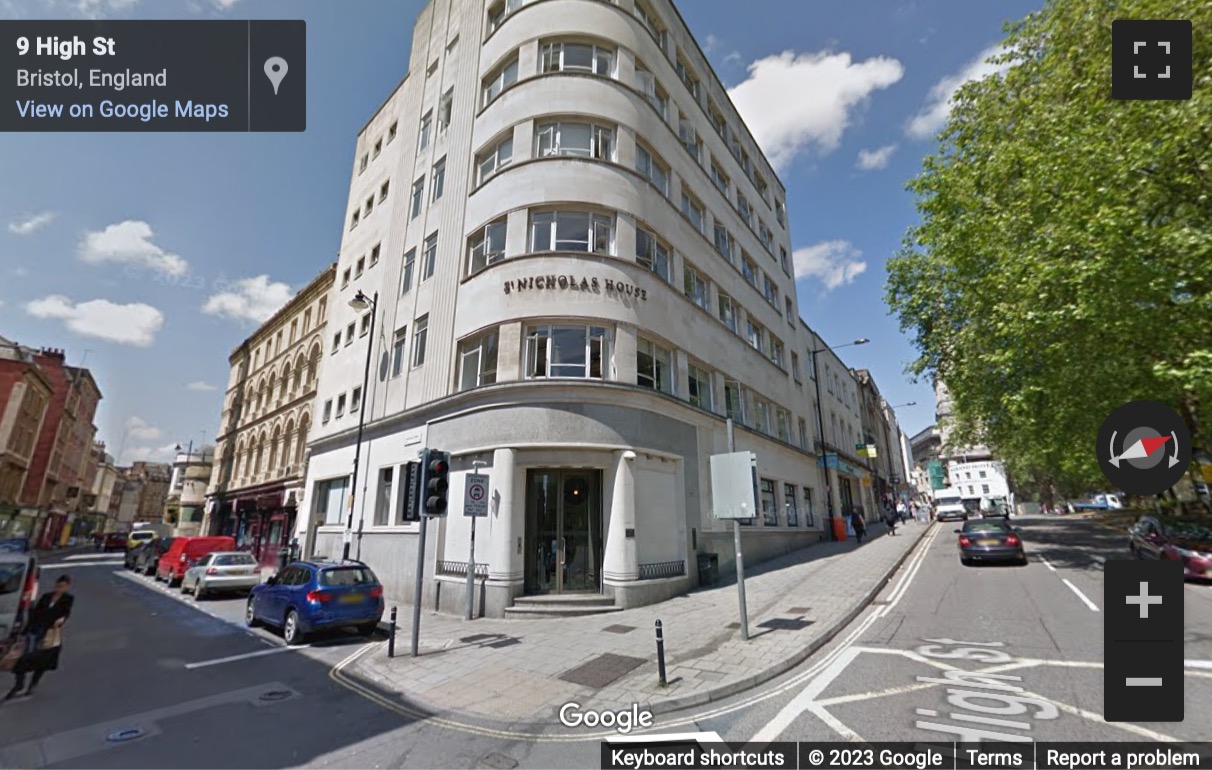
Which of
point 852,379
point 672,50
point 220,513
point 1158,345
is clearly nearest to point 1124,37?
point 1158,345

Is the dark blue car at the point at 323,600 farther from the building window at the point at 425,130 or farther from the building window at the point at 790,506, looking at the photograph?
the building window at the point at 790,506

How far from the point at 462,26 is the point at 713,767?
25858mm

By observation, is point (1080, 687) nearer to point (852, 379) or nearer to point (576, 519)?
point (576, 519)

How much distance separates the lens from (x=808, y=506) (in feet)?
89.4

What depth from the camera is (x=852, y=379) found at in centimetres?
4516

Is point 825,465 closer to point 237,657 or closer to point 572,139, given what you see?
point 572,139

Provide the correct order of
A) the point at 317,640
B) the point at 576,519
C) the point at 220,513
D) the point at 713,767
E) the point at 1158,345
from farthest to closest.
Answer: the point at 220,513 → the point at 576,519 → the point at 1158,345 → the point at 317,640 → the point at 713,767

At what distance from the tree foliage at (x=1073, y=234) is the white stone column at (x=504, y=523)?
553 inches

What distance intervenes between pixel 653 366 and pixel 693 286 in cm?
520

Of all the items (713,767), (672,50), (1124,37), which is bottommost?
(713,767)

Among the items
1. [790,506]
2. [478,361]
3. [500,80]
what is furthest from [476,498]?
[790,506]

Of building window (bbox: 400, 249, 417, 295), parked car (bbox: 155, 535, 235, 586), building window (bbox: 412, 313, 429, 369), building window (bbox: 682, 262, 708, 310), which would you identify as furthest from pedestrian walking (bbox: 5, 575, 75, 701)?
building window (bbox: 682, 262, 708, 310)

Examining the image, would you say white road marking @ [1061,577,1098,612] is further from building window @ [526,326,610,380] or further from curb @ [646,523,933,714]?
building window @ [526,326,610,380]

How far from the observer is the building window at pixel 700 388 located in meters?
17.7
